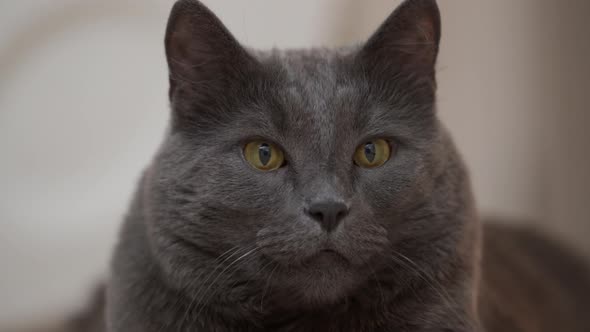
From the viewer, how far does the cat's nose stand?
129 centimetres

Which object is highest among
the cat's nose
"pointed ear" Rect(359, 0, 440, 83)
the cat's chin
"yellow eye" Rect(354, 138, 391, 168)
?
"pointed ear" Rect(359, 0, 440, 83)

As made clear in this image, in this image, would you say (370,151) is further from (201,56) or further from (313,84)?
(201,56)

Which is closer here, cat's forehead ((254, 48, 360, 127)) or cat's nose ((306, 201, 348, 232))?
cat's nose ((306, 201, 348, 232))

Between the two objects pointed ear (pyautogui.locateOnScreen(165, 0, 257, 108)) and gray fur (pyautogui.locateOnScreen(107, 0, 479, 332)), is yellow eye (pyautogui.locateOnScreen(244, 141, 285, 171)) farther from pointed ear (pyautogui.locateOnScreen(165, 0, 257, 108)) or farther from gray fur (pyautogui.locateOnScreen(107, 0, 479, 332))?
pointed ear (pyautogui.locateOnScreen(165, 0, 257, 108))

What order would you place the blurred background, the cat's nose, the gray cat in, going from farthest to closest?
the blurred background, the gray cat, the cat's nose

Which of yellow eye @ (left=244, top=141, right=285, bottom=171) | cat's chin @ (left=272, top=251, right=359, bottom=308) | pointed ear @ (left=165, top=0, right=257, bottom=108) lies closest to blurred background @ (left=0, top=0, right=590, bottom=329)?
pointed ear @ (left=165, top=0, right=257, bottom=108)

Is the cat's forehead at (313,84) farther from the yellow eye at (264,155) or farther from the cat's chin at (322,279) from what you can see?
the cat's chin at (322,279)

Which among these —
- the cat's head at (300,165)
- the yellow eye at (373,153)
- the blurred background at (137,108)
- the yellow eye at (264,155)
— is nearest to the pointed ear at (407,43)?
the cat's head at (300,165)

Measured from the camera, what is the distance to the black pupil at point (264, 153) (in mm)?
1439

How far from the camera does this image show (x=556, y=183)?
97.0 inches

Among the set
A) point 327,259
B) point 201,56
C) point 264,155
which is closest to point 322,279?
point 327,259

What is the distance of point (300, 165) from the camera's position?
139 centimetres

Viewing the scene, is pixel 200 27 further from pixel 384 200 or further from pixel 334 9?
pixel 334 9

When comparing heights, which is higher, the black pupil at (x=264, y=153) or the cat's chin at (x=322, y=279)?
the black pupil at (x=264, y=153)
